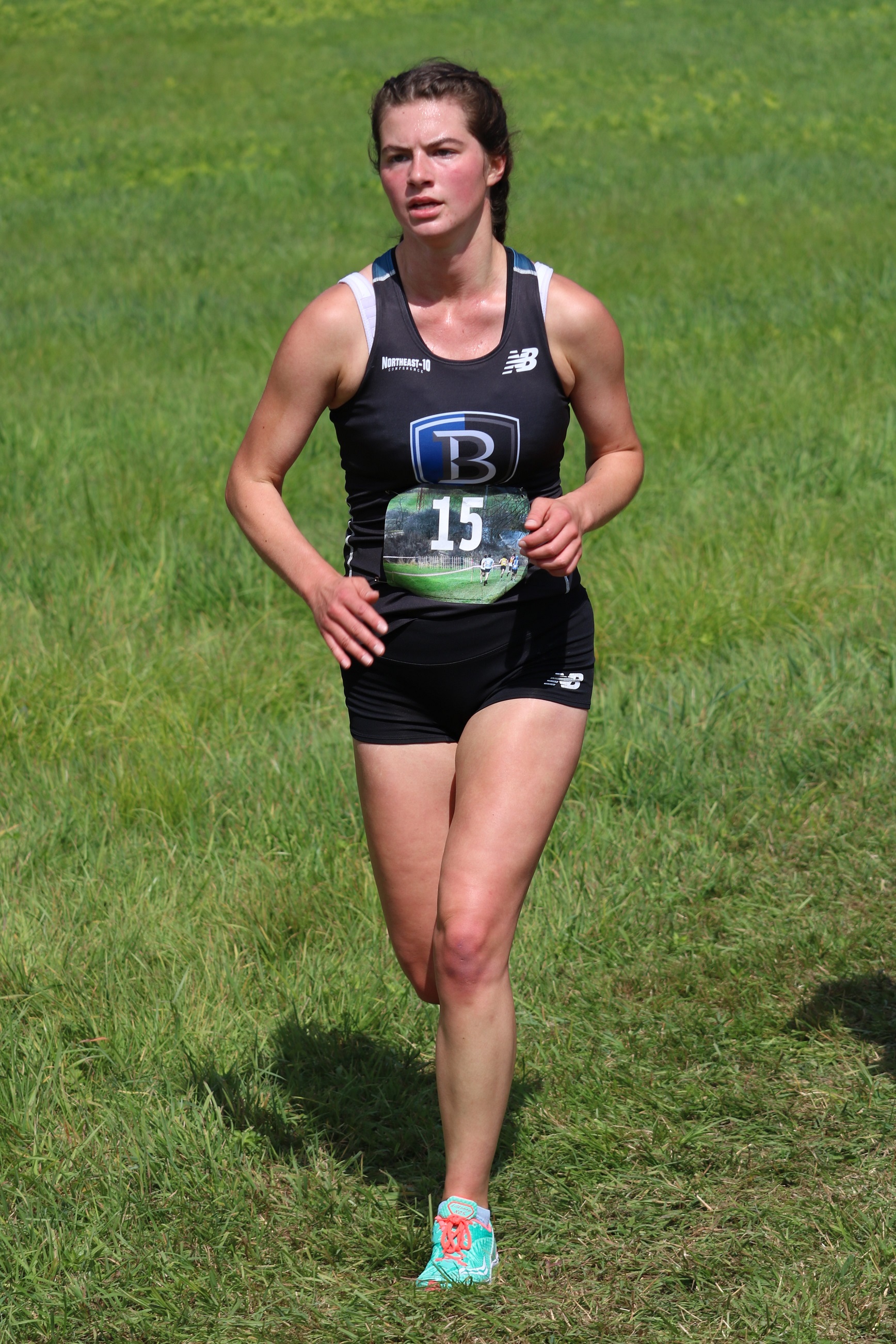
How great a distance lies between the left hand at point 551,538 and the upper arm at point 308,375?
1.61 ft

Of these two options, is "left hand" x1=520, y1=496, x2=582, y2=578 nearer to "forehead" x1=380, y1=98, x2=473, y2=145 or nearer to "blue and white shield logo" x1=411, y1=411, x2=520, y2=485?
"blue and white shield logo" x1=411, y1=411, x2=520, y2=485

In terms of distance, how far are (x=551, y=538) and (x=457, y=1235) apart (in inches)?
56.0

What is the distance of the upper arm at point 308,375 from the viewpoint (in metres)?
3.03

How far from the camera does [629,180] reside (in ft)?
53.1

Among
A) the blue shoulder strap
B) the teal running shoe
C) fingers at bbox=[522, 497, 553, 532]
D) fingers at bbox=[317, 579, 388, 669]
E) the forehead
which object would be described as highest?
the forehead

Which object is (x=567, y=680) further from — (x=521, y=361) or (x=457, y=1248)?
(x=457, y=1248)

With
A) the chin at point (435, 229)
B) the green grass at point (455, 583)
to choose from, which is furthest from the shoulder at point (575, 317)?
the green grass at point (455, 583)

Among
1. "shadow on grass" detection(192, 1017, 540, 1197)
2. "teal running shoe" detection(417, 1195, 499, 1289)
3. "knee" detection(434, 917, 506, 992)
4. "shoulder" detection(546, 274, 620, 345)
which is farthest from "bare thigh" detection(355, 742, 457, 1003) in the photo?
"shoulder" detection(546, 274, 620, 345)

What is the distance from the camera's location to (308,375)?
3.07 metres

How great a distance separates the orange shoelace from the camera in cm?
309

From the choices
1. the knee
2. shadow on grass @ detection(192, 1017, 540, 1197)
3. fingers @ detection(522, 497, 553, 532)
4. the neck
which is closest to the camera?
fingers @ detection(522, 497, 553, 532)

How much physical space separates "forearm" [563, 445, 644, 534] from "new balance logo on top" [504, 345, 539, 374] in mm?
265

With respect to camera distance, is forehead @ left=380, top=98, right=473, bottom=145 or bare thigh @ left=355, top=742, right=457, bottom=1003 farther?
bare thigh @ left=355, top=742, right=457, bottom=1003

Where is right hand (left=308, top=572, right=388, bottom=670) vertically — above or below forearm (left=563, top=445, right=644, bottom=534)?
below
